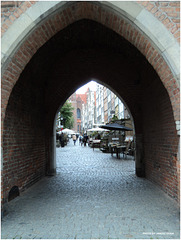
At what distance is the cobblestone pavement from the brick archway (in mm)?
585

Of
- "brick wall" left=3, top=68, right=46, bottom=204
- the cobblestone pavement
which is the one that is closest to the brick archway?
"brick wall" left=3, top=68, right=46, bottom=204

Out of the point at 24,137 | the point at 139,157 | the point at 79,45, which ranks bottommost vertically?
the point at 139,157

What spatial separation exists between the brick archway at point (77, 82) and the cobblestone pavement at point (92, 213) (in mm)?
585

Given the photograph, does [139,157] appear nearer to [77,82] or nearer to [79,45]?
[77,82]

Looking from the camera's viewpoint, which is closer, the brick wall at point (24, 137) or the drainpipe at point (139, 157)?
the brick wall at point (24, 137)

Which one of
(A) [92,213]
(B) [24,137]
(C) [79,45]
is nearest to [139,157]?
(B) [24,137]

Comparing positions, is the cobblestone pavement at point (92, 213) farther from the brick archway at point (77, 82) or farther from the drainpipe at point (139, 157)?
the drainpipe at point (139, 157)

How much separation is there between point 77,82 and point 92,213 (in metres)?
5.81

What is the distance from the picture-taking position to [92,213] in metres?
4.36

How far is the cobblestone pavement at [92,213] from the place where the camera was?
349cm

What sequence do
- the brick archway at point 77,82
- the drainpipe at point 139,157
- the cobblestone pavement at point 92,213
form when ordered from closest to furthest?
1. the cobblestone pavement at point 92,213
2. the brick archway at point 77,82
3. the drainpipe at point 139,157

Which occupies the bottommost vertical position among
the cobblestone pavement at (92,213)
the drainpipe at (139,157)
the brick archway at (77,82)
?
the cobblestone pavement at (92,213)

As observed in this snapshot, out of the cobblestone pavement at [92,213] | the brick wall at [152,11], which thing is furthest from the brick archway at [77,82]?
the cobblestone pavement at [92,213]

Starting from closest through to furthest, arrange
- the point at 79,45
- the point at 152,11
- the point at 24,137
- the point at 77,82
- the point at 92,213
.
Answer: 1. the point at 152,11
2. the point at 92,213
3. the point at 24,137
4. the point at 79,45
5. the point at 77,82
